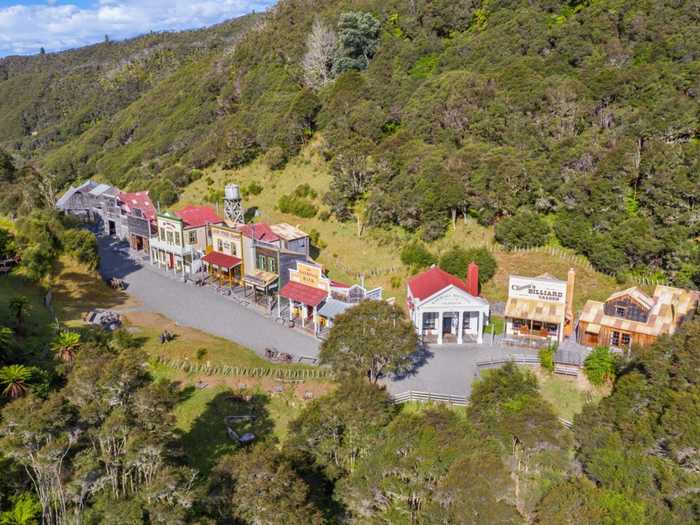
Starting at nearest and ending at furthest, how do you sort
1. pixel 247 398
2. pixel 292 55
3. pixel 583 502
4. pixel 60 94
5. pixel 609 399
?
pixel 583 502
pixel 609 399
pixel 247 398
pixel 292 55
pixel 60 94

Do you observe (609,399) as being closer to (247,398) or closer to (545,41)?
(247,398)

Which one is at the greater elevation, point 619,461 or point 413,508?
point 619,461

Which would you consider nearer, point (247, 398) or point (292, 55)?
point (247, 398)

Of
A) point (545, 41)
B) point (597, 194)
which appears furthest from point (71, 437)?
point (545, 41)

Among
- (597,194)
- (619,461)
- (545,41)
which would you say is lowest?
(619,461)

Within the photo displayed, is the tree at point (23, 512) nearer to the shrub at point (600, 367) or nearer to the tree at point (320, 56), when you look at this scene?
the shrub at point (600, 367)

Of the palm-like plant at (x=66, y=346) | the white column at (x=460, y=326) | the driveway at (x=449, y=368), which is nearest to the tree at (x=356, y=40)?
the white column at (x=460, y=326)

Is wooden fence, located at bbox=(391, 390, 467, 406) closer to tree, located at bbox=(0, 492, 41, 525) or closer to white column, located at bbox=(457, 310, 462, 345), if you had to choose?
white column, located at bbox=(457, 310, 462, 345)
